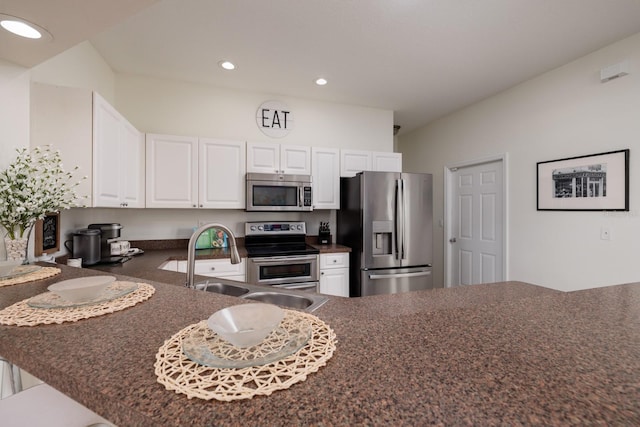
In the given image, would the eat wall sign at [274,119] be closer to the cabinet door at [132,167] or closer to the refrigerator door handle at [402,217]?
the cabinet door at [132,167]

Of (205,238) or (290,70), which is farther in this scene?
(205,238)

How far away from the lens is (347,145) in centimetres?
371

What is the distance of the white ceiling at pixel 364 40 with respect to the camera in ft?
6.31

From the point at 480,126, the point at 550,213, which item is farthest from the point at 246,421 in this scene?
the point at 480,126

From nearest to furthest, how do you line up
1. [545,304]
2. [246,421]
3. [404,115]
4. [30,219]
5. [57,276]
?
[246,421] → [545,304] → [57,276] → [30,219] → [404,115]

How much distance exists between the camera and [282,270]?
279 cm

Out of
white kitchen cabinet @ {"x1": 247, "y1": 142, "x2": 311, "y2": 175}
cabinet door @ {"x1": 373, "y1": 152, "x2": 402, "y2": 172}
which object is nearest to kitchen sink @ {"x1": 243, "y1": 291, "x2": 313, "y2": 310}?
white kitchen cabinet @ {"x1": 247, "y1": 142, "x2": 311, "y2": 175}

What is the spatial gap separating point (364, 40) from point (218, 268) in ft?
7.91

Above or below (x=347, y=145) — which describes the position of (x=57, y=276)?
below

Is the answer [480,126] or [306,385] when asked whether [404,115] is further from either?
[306,385]

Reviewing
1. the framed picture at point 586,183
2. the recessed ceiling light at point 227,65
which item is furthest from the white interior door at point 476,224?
the recessed ceiling light at point 227,65

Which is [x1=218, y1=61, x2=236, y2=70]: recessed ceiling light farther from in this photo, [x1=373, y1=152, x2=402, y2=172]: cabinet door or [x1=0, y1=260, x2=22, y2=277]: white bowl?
[x1=0, y1=260, x2=22, y2=277]: white bowl

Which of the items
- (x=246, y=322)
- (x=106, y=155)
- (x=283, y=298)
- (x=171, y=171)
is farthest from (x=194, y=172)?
(x=246, y=322)

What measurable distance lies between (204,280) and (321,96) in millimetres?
2675
